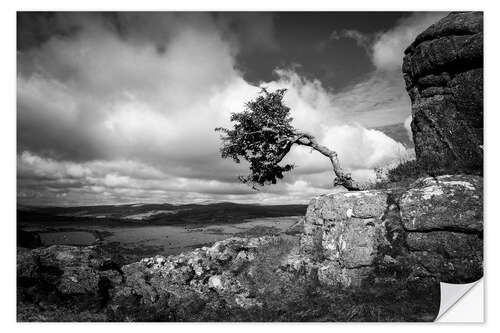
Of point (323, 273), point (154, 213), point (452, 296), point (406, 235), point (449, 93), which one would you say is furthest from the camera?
point (154, 213)

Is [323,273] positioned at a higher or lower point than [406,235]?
lower

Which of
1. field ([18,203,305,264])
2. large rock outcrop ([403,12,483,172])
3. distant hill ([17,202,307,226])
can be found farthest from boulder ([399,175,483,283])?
distant hill ([17,202,307,226])

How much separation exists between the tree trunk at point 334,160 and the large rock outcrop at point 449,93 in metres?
2.68

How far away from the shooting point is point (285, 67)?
9.36m

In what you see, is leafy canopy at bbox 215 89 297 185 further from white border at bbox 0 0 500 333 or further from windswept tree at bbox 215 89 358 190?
white border at bbox 0 0 500 333

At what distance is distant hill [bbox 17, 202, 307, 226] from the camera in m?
8.48

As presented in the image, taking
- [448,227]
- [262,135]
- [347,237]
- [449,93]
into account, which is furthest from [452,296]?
[262,135]

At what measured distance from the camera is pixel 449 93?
337 inches

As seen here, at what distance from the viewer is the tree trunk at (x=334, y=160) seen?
37.1ft

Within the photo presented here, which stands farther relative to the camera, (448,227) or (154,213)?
(154,213)

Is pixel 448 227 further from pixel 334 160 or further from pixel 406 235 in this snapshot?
pixel 334 160

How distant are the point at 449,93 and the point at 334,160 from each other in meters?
4.52

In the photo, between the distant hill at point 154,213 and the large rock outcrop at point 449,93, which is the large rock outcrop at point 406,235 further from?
the distant hill at point 154,213
